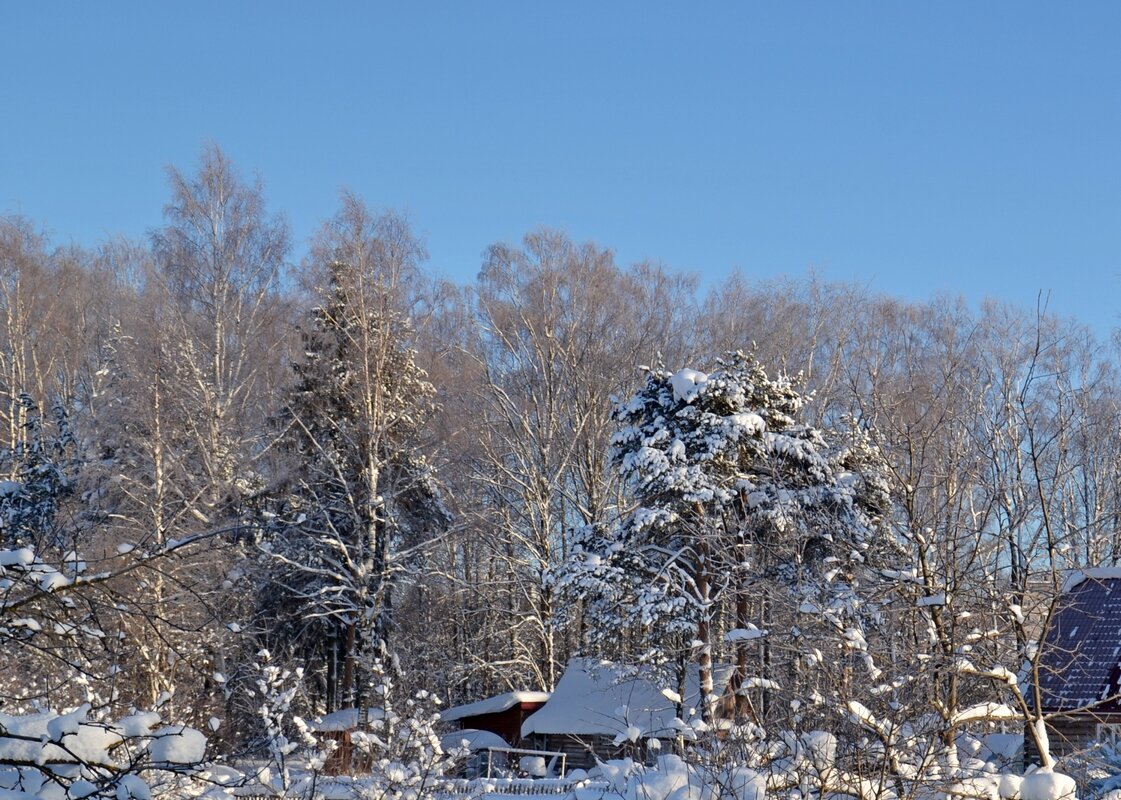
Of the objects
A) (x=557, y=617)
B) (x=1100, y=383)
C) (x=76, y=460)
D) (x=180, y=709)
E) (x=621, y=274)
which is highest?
(x=621, y=274)

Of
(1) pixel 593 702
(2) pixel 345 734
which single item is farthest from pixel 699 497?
(2) pixel 345 734

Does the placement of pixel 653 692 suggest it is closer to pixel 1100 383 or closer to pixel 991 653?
pixel 991 653

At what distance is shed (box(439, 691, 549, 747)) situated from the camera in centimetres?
2497

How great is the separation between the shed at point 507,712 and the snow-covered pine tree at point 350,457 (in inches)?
109

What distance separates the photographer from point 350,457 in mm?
25156

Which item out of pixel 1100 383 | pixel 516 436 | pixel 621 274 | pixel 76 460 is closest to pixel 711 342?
pixel 621 274

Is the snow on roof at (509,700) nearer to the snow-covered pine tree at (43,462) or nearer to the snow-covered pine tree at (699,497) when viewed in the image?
the snow-covered pine tree at (699,497)

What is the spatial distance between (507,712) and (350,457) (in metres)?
6.79

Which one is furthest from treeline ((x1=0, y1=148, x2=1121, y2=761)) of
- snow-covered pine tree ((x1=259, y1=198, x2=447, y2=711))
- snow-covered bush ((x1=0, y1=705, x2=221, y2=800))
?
snow-covered bush ((x1=0, y1=705, x2=221, y2=800))

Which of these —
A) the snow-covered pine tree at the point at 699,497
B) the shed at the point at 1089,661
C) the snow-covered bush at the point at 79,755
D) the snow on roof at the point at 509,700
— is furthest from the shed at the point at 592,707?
the snow-covered bush at the point at 79,755

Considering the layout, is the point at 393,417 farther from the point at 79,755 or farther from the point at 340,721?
the point at 79,755

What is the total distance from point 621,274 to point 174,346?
12.4 metres

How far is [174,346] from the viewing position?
86.6ft

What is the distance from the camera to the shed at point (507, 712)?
25.0 meters
